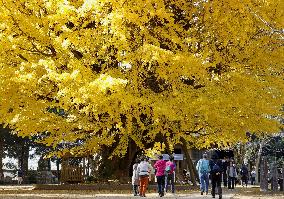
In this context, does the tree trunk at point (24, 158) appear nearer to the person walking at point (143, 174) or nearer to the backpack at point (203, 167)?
the backpack at point (203, 167)

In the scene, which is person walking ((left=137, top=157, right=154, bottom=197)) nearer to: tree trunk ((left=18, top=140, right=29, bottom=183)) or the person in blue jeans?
the person in blue jeans

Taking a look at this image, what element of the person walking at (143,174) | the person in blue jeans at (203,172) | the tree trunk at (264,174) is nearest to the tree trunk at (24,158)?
the tree trunk at (264,174)

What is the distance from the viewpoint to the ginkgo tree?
68.8ft

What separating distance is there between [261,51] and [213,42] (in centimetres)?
217

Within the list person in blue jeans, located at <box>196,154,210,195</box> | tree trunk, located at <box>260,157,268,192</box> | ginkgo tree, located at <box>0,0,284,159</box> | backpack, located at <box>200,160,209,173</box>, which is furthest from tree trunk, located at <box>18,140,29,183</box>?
backpack, located at <box>200,160,209,173</box>

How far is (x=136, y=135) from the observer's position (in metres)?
26.4

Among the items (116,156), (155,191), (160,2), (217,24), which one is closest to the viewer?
(160,2)

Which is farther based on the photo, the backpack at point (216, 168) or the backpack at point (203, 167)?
the backpack at point (203, 167)

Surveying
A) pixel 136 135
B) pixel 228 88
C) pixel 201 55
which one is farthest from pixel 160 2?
pixel 136 135

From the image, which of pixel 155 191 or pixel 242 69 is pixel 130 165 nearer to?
pixel 155 191

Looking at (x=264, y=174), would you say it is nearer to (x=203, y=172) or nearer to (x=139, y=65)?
(x=203, y=172)

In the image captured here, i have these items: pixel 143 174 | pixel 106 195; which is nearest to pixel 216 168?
pixel 143 174

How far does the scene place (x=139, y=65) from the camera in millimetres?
22656

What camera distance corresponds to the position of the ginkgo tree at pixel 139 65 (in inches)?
826
